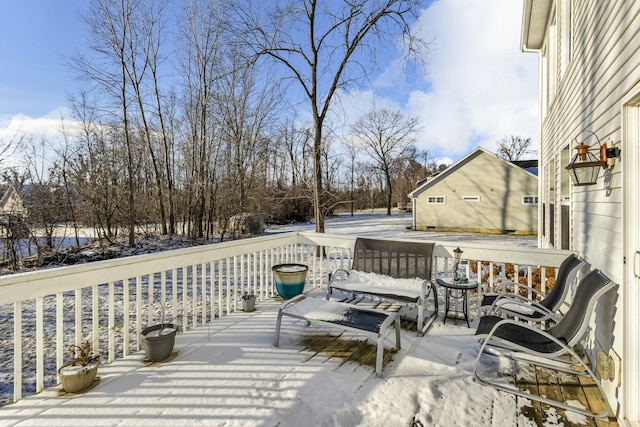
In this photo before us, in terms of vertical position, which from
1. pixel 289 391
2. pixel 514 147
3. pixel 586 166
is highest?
pixel 514 147

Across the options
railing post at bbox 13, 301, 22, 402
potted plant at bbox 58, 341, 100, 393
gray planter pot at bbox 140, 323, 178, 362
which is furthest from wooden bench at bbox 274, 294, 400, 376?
railing post at bbox 13, 301, 22, 402

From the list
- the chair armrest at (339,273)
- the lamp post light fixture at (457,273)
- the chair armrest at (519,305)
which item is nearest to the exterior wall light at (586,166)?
the chair armrest at (519,305)

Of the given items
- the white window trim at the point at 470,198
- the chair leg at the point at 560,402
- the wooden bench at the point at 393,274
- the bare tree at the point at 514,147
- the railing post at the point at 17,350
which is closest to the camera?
the chair leg at the point at 560,402

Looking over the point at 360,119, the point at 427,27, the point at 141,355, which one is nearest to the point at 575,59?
the point at 427,27

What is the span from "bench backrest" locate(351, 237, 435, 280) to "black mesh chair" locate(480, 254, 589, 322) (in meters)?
0.77

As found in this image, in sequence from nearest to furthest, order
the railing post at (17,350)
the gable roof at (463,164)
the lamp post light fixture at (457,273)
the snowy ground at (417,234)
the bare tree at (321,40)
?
the railing post at (17,350) → the lamp post light fixture at (457,273) → the bare tree at (321,40) → the snowy ground at (417,234) → the gable roof at (463,164)

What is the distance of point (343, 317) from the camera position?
279cm

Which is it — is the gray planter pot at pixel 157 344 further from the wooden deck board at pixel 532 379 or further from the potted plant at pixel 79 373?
the wooden deck board at pixel 532 379

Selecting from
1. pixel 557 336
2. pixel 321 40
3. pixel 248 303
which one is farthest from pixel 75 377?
pixel 321 40

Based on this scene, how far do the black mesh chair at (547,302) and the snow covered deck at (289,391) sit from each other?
0.47m

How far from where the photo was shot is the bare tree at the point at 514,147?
31016 millimetres

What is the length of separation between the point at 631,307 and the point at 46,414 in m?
3.63

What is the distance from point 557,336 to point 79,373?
342cm

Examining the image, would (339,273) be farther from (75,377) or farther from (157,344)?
(75,377)
